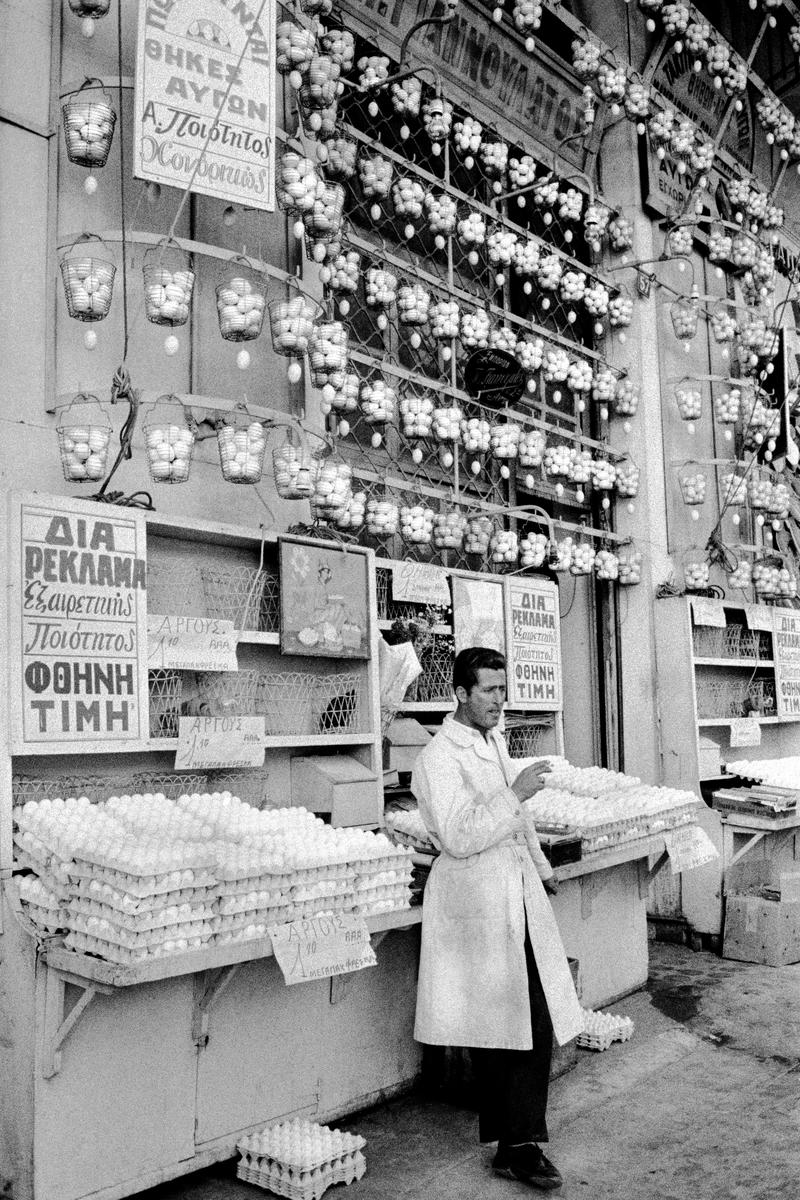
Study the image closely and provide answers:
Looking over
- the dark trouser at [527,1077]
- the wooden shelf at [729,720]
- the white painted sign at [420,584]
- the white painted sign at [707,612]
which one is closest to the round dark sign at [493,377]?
the white painted sign at [420,584]

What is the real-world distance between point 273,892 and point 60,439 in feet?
6.12

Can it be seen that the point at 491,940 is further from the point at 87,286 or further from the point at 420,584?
the point at 87,286

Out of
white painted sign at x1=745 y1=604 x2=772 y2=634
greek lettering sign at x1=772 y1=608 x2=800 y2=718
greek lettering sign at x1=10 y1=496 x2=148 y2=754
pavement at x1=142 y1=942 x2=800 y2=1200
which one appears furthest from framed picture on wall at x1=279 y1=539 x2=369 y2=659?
greek lettering sign at x1=772 y1=608 x2=800 y2=718

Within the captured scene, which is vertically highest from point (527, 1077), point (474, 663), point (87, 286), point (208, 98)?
point (208, 98)

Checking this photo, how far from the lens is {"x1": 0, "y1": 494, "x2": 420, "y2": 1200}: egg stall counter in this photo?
11.0 feet

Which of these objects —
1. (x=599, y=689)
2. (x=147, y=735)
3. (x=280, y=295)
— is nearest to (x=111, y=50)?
(x=280, y=295)

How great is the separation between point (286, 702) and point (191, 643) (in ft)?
2.46

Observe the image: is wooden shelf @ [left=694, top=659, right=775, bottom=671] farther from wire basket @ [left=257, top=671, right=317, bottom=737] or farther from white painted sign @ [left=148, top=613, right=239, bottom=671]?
white painted sign @ [left=148, top=613, right=239, bottom=671]

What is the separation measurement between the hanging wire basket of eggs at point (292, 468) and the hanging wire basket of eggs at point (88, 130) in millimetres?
1308

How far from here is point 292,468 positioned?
190 inches

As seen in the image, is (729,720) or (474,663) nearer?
(474,663)

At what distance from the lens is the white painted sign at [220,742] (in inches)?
176

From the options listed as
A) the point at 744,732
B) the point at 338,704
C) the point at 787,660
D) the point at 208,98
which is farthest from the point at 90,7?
the point at 787,660

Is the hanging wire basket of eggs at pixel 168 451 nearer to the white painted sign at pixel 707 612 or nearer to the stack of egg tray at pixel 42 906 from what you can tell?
the stack of egg tray at pixel 42 906
